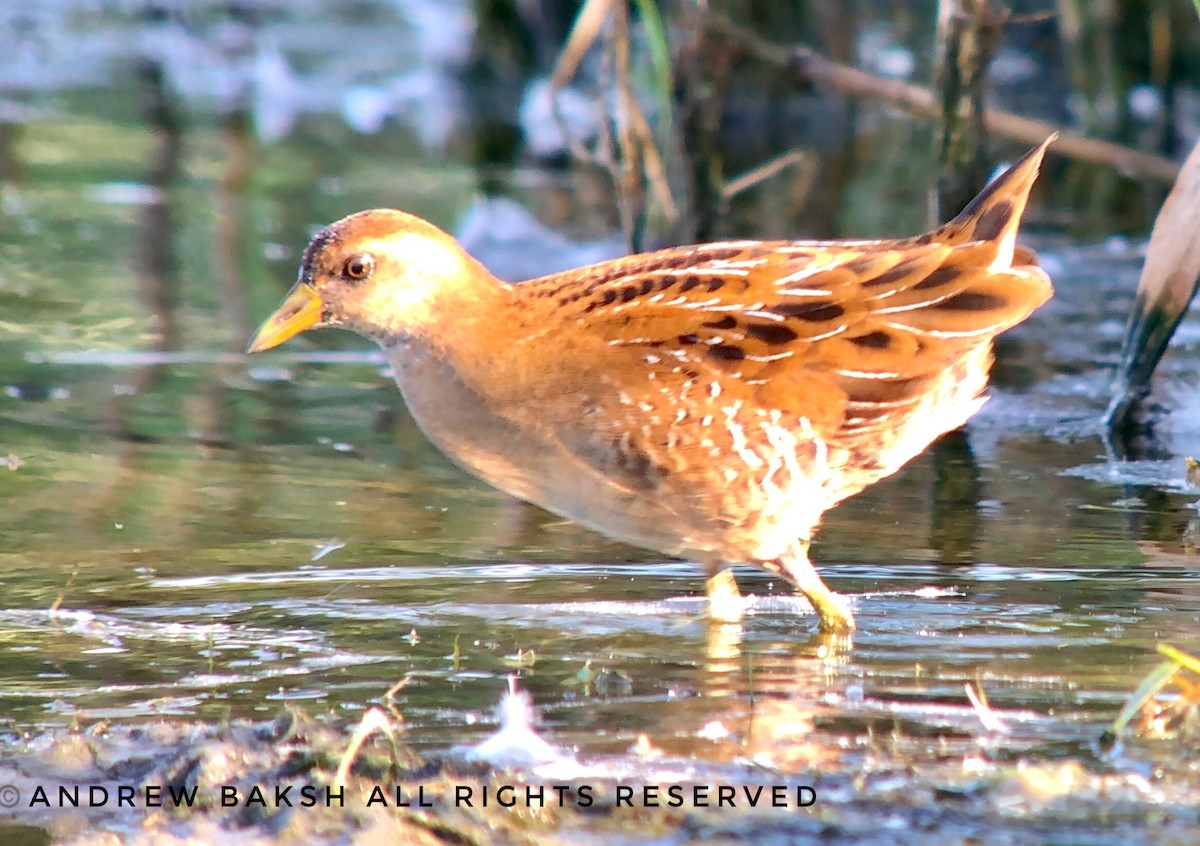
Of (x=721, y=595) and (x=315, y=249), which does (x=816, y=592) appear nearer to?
(x=721, y=595)

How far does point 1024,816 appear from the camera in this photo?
3.31 meters

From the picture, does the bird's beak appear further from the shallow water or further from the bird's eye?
the shallow water

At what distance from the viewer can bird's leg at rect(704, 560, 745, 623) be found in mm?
4867

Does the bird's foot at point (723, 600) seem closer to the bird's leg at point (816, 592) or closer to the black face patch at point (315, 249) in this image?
the bird's leg at point (816, 592)

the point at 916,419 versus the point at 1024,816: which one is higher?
the point at 916,419

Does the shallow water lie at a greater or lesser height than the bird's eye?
lesser

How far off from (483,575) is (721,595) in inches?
26.2

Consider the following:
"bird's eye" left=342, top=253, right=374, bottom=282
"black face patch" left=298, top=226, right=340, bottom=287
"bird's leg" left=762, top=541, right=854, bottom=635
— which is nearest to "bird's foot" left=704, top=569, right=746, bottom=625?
"bird's leg" left=762, top=541, right=854, bottom=635

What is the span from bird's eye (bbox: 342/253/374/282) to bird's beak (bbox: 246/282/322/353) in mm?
121

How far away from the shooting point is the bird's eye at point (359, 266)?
15.7ft

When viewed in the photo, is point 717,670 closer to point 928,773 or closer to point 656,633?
point 656,633

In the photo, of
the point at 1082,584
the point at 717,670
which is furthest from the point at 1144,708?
the point at 1082,584

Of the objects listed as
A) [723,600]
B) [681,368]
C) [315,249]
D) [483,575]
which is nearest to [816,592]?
[723,600]

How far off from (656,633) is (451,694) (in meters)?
0.72
